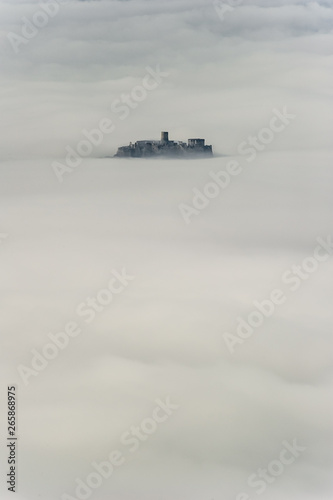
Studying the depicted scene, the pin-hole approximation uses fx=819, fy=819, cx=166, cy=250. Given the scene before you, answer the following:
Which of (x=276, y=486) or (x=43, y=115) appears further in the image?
(x=43, y=115)

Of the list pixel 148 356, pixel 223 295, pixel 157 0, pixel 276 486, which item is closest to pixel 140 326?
pixel 148 356

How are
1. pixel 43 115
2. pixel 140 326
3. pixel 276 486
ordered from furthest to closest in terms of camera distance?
pixel 43 115 → pixel 140 326 → pixel 276 486

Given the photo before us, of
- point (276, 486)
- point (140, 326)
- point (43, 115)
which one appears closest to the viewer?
point (276, 486)

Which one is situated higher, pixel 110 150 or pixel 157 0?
pixel 157 0

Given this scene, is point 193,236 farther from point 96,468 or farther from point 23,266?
point 96,468

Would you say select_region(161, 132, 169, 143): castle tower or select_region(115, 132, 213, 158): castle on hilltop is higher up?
select_region(161, 132, 169, 143): castle tower

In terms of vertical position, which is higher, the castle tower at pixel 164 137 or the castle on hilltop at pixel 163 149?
the castle tower at pixel 164 137

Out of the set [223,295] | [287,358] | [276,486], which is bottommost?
[276,486]
